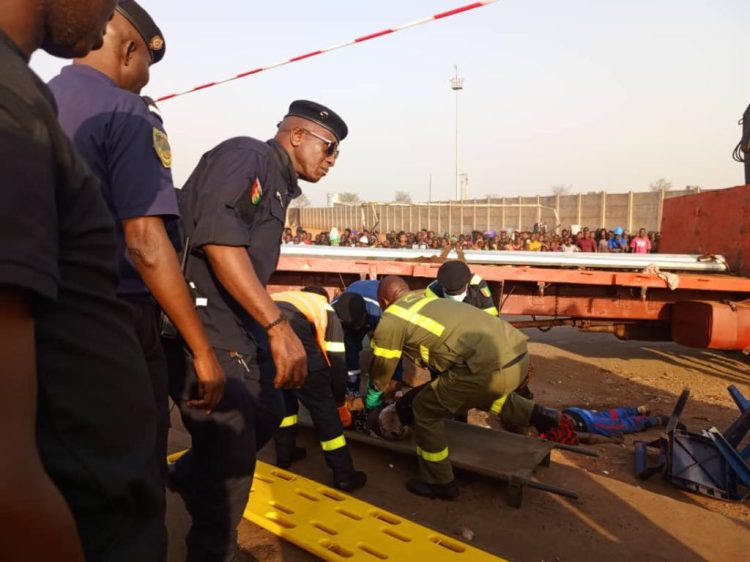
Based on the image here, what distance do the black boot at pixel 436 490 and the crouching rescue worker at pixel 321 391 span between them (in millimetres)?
305

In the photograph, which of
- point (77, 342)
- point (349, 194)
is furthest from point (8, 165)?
point (349, 194)

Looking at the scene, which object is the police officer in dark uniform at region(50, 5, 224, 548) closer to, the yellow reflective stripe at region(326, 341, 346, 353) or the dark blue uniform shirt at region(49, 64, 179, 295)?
the dark blue uniform shirt at region(49, 64, 179, 295)

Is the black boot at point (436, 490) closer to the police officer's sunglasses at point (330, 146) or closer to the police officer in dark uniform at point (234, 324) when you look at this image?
the police officer in dark uniform at point (234, 324)

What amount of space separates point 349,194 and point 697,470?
5586cm

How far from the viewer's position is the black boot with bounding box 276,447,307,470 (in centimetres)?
341

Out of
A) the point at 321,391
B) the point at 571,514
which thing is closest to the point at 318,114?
the point at 321,391

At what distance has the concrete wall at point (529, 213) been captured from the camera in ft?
59.7

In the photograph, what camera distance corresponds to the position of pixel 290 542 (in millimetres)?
2275

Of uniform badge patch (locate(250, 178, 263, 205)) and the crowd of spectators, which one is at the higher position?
uniform badge patch (locate(250, 178, 263, 205))

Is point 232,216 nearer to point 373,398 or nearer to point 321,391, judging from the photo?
point 321,391

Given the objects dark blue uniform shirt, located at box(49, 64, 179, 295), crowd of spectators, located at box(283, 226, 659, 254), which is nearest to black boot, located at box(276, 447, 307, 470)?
dark blue uniform shirt, located at box(49, 64, 179, 295)

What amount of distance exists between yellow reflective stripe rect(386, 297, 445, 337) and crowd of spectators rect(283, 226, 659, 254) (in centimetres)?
812

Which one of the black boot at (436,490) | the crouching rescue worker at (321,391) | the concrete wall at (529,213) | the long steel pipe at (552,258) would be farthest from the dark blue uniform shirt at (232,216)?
the concrete wall at (529,213)

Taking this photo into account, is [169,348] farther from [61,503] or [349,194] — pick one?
[349,194]
